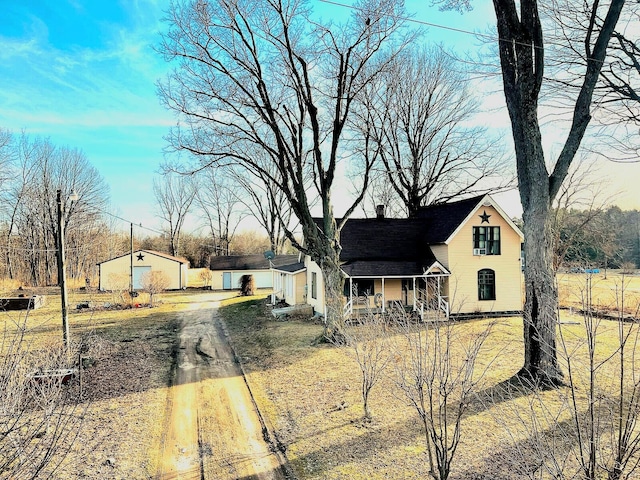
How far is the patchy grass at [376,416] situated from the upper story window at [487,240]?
7.19 meters

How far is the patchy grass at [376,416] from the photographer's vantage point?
5355 mm

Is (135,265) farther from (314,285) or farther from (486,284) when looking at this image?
(486,284)

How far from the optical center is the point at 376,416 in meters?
7.25

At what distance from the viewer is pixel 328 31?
12.3 meters

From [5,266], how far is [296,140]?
38054 millimetres

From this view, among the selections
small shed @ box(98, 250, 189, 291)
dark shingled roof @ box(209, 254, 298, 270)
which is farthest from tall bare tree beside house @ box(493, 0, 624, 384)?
small shed @ box(98, 250, 189, 291)

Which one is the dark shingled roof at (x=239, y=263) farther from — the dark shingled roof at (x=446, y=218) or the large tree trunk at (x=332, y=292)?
the large tree trunk at (x=332, y=292)

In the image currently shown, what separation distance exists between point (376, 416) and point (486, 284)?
46.6ft

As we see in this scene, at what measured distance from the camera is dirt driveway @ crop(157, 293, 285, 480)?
5539mm

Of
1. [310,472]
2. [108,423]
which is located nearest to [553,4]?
[310,472]

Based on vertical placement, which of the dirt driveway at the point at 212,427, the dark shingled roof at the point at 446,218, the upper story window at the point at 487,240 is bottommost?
the dirt driveway at the point at 212,427

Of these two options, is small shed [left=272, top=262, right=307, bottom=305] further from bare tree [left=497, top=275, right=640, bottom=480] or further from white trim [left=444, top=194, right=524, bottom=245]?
bare tree [left=497, top=275, right=640, bottom=480]

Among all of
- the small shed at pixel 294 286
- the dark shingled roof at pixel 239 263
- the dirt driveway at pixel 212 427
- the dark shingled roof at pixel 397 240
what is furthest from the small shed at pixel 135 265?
the dirt driveway at pixel 212 427

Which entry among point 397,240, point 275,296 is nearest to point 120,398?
→ point 397,240
